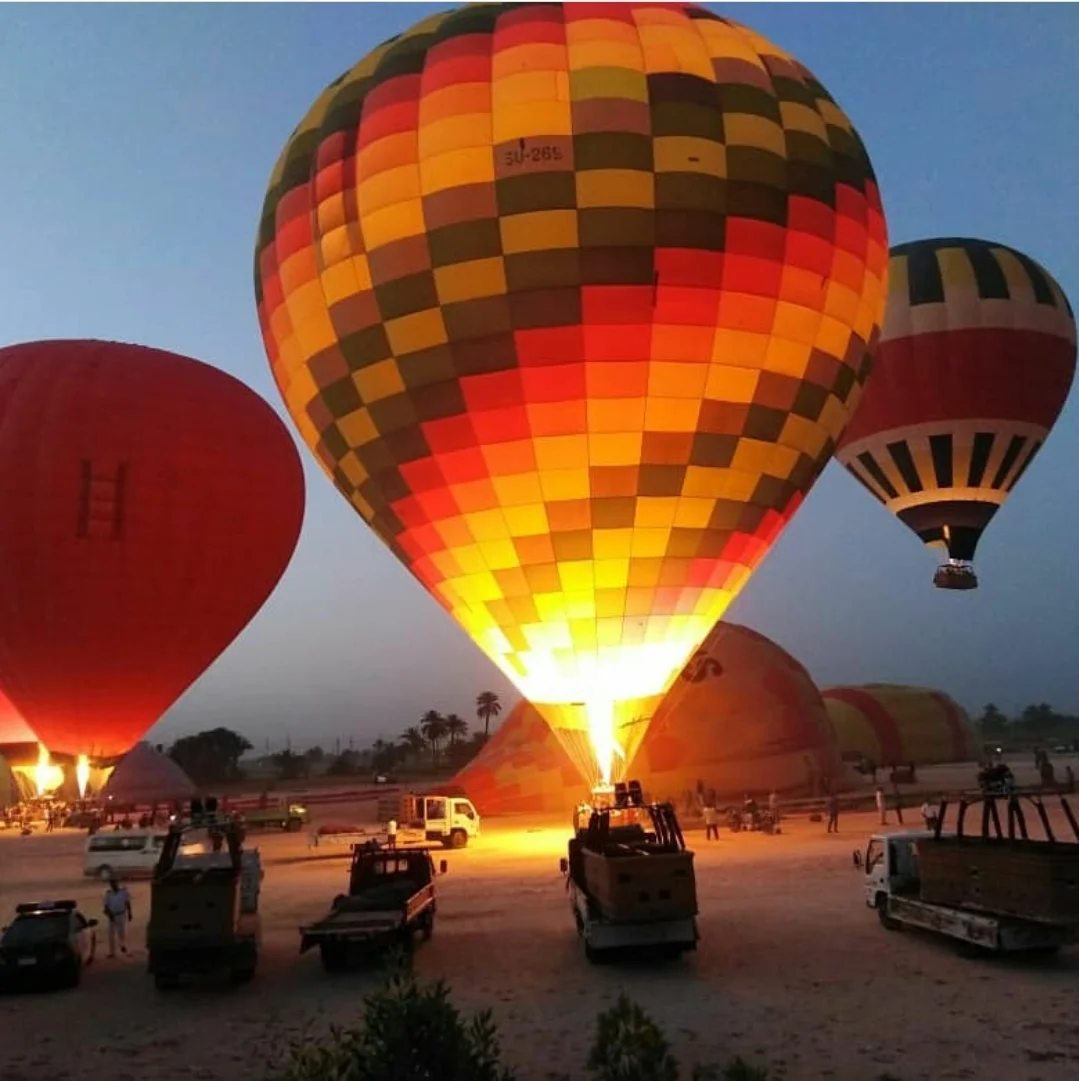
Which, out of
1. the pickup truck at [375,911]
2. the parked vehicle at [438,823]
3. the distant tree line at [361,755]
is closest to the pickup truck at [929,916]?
the pickup truck at [375,911]

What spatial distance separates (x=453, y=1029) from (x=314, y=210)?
1432 centimetres

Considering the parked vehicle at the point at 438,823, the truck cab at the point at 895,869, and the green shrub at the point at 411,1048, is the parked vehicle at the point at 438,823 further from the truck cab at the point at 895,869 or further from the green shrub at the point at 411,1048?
the green shrub at the point at 411,1048

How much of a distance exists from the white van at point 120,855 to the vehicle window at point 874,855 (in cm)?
1385

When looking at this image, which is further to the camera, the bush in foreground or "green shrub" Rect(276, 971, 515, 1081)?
"green shrub" Rect(276, 971, 515, 1081)

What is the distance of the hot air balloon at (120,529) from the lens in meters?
27.9

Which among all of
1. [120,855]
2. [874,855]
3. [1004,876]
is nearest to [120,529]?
[120,855]

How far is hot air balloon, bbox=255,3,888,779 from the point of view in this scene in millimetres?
15500

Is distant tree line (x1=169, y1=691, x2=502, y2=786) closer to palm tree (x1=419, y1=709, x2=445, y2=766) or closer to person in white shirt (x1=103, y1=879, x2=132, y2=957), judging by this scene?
palm tree (x1=419, y1=709, x2=445, y2=766)

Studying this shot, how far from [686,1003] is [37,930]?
270 inches

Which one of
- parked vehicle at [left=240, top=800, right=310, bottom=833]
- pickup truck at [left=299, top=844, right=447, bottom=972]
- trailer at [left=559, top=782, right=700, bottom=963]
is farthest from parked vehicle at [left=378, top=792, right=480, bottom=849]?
trailer at [left=559, top=782, right=700, bottom=963]

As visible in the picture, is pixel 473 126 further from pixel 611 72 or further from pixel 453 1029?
pixel 453 1029

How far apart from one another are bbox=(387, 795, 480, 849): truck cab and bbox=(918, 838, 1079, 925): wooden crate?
14.8m

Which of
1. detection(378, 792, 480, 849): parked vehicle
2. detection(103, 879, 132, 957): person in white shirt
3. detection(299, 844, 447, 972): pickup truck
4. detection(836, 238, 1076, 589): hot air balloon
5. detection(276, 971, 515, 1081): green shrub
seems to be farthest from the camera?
detection(836, 238, 1076, 589): hot air balloon

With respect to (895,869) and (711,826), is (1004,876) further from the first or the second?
(711,826)
